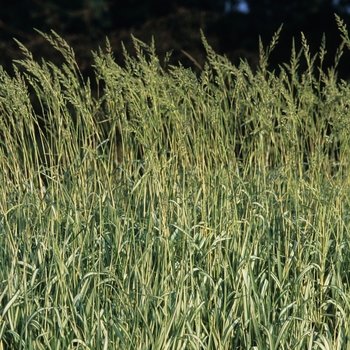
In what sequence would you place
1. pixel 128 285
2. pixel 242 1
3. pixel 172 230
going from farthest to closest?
1. pixel 242 1
2. pixel 172 230
3. pixel 128 285

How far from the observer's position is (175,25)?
11.3 metres

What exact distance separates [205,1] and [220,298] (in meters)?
13.6

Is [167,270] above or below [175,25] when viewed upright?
below

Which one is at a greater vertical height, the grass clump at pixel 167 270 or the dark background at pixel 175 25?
the dark background at pixel 175 25

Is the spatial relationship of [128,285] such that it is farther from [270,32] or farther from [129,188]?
[270,32]

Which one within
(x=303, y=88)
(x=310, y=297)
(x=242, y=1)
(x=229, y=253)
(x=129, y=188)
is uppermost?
(x=242, y=1)

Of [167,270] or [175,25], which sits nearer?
[167,270]

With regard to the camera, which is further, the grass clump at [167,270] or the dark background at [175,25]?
the dark background at [175,25]

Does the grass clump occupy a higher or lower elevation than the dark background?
lower

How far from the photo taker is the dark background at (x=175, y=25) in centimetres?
1095

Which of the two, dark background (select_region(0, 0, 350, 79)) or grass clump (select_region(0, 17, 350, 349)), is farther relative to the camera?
dark background (select_region(0, 0, 350, 79))

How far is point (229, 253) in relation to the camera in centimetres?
305

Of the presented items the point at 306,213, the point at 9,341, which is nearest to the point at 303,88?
the point at 306,213

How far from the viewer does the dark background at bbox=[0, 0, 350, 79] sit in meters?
11.0
